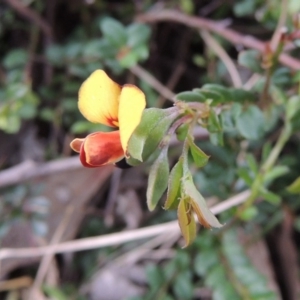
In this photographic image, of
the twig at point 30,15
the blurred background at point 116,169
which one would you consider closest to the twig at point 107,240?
the blurred background at point 116,169

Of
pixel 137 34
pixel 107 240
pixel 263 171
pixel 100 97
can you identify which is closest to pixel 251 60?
pixel 263 171

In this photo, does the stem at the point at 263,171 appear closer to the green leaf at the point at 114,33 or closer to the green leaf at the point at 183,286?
the green leaf at the point at 183,286

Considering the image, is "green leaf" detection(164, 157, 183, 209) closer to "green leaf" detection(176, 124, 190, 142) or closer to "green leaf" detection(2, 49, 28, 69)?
"green leaf" detection(176, 124, 190, 142)

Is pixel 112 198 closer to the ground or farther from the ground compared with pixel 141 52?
closer to the ground

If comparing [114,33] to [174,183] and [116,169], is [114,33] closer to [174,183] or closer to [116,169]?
[116,169]

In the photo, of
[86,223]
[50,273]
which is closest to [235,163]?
[86,223]

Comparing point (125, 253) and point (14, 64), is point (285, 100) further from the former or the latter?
point (14, 64)
